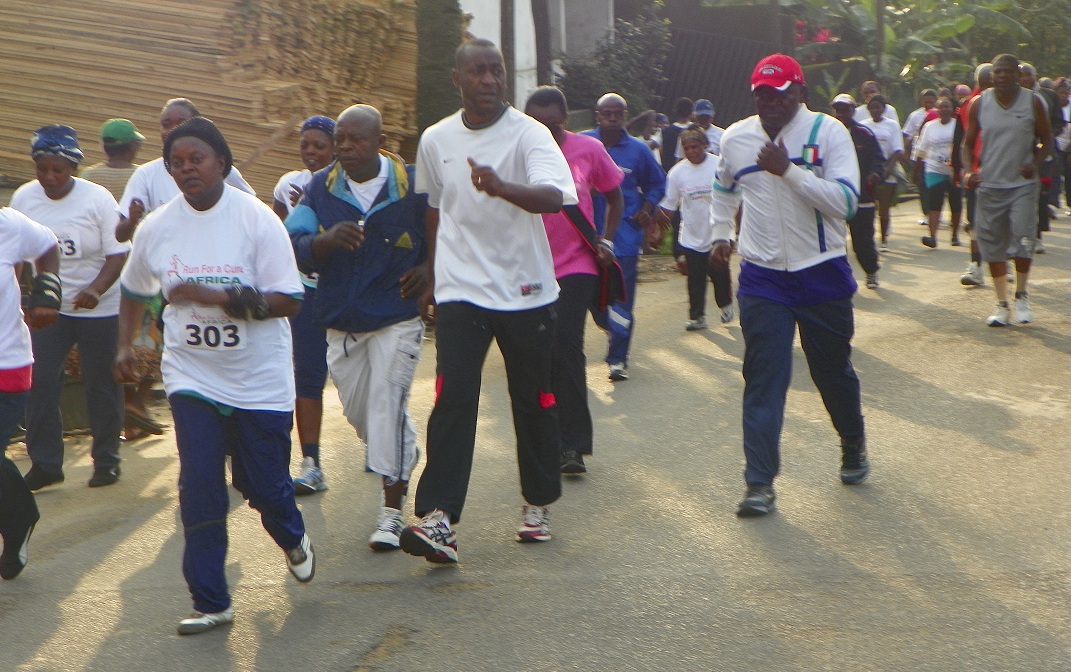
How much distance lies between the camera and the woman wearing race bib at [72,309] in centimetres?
690

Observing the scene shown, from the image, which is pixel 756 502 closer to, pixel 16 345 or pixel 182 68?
pixel 16 345

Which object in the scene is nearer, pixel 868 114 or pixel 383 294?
pixel 383 294

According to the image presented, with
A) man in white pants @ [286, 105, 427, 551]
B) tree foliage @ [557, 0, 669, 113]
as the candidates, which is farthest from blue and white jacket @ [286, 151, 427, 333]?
tree foliage @ [557, 0, 669, 113]

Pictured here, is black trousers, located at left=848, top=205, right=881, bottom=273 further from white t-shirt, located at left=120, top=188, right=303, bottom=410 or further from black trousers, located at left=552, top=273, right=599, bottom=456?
white t-shirt, located at left=120, top=188, right=303, bottom=410

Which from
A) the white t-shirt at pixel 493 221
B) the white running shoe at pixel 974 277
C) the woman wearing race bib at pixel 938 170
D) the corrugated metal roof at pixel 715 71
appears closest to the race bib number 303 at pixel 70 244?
the white t-shirt at pixel 493 221

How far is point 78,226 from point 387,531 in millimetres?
2736

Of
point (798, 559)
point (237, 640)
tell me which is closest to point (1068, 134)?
point (798, 559)

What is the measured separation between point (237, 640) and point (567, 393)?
2541 millimetres

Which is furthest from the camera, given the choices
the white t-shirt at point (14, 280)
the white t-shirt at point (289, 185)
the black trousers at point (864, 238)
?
the black trousers at point (864, 238)

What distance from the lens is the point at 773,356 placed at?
5.81 meters

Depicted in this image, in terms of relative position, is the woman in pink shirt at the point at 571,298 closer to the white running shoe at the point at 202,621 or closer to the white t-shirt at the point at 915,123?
the white running shoe at the point at 202,621

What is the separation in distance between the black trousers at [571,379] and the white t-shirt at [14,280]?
2505 millimetres

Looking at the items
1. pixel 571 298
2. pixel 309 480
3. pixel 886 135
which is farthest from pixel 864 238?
pixel 309 480

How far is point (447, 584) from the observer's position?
508 cm
